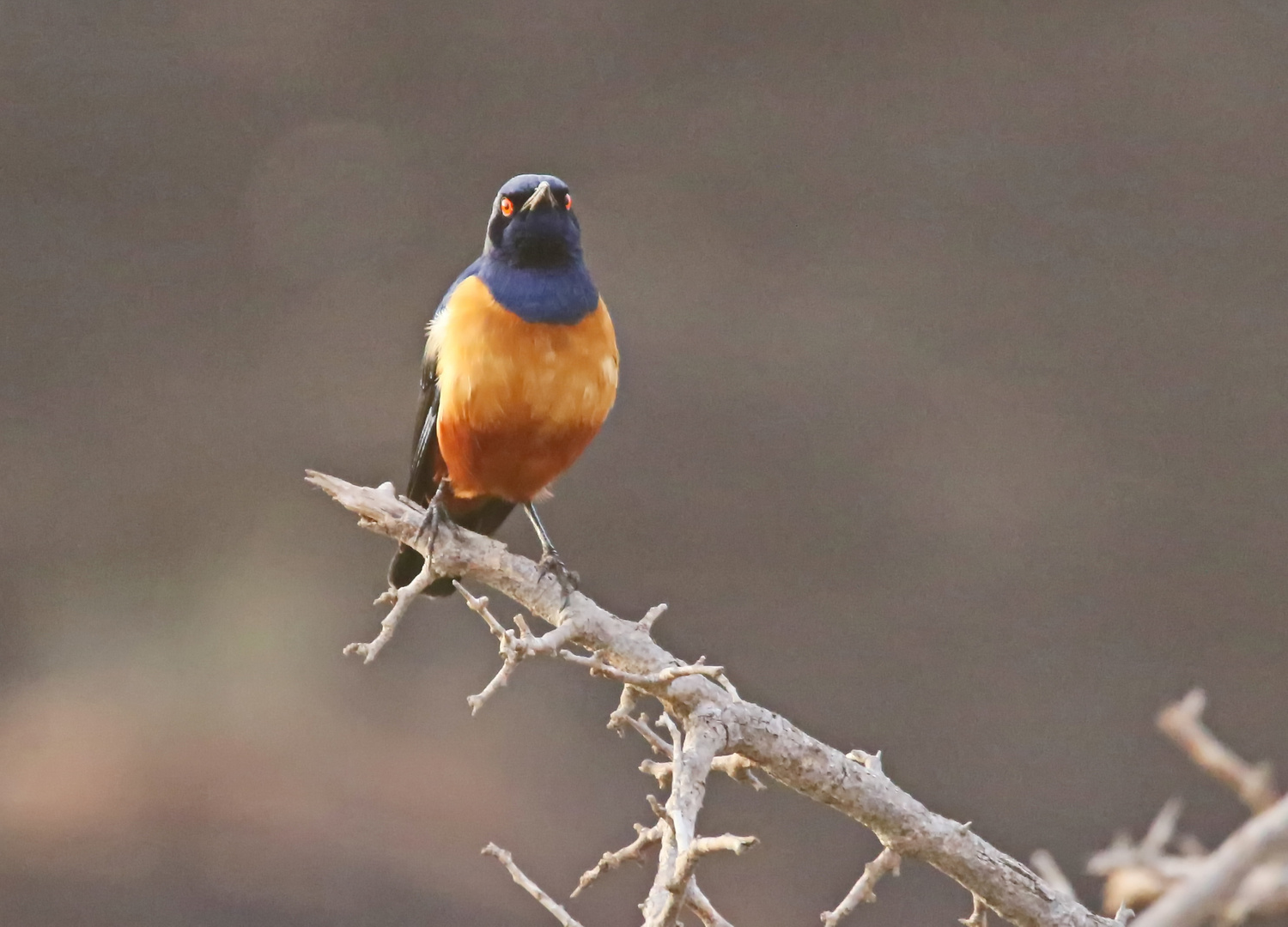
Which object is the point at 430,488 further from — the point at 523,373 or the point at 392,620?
the point at 392,620

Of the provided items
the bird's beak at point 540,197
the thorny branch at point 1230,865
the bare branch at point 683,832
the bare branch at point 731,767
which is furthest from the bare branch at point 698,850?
the bird's beak at point 540,197

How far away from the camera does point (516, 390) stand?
2.28 metres

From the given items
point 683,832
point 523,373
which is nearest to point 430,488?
point 523,373

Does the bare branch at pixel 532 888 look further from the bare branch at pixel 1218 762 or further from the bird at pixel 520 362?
the bare branch at pixel 1218 762

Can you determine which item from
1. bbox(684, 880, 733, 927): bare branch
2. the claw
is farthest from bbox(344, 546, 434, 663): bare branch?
bbox(684, 880, 733, 927): bare branch

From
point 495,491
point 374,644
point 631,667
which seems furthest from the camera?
point 495,491

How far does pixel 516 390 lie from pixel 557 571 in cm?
30

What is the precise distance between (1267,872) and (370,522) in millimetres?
1579

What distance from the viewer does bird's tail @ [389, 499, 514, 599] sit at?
263 cm

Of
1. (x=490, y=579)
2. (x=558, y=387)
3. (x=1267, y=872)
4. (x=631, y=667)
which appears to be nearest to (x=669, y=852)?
(x=631, y=667)

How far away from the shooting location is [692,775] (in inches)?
58.1

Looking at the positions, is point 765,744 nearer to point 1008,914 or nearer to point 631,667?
point 631,667

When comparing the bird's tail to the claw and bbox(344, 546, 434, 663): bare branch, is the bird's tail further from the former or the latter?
bbox(344, 546, 434, 663): bare branch

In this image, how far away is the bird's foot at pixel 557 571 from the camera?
2088 millimetres
